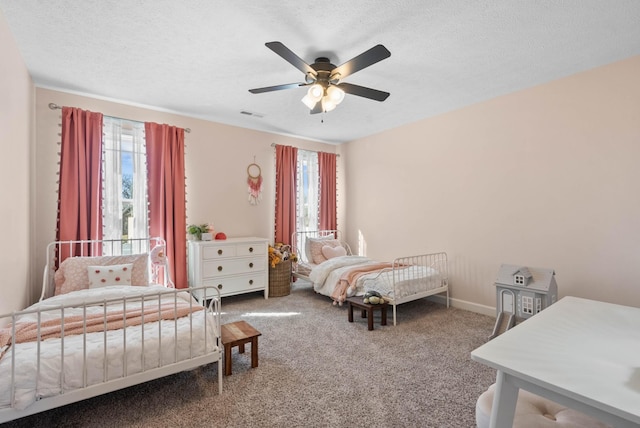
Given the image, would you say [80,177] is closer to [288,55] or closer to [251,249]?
[251,249]

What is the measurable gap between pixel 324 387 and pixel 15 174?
10.1 feet

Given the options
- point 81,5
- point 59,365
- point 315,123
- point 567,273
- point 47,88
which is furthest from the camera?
point 315,123

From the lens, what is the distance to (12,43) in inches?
90.5

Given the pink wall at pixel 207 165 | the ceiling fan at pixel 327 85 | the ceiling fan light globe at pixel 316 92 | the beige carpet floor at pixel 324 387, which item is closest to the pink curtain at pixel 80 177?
the pink wall at pixel 207 165

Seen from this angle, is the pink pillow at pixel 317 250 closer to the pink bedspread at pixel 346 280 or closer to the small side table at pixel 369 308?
the pink bedspread at pixel 346 280

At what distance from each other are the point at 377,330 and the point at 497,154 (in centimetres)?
249

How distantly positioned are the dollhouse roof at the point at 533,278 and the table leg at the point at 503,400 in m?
2.20

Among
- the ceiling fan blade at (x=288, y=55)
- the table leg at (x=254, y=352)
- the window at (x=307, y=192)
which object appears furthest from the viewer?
the window at (x=307, y=192)

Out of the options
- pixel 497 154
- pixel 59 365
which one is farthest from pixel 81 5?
pixel 497 154

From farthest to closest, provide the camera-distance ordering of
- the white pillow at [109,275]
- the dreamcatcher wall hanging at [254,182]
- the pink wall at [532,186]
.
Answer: the dreamcatcher wall hanging at [254,182], the white pillow at [109,275], the pink wall at [532,186]

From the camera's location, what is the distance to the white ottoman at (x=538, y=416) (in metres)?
1.08

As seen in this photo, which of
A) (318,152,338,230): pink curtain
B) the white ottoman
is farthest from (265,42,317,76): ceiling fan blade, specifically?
(318,152,338,230): pink curtain

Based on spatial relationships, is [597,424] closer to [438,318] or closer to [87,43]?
[438,318]

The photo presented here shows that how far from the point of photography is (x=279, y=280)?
4410 millimetres
